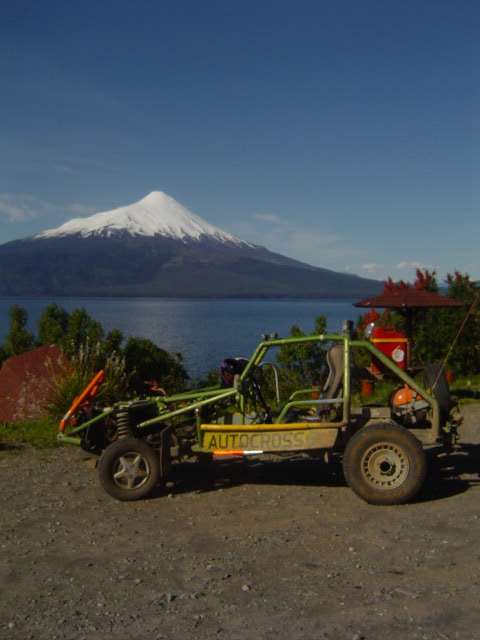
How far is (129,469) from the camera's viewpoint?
7.10m

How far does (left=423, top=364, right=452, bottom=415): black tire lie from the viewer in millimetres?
7367

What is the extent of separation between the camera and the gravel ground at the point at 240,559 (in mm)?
4398

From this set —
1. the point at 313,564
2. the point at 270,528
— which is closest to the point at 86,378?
the point at 270,528

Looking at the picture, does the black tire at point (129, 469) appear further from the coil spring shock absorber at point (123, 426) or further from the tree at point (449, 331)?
the tree at point (449, 331)

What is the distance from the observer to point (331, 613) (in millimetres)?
4500

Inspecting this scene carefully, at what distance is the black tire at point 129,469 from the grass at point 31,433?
2767 millimetres

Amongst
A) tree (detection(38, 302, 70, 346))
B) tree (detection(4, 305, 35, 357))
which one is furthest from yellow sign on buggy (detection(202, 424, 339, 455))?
tree (detection(4, 305, 35, 357))

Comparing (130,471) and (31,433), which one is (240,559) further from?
(31,433)

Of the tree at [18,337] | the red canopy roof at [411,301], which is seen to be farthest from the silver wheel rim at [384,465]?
the tree at [18,337]

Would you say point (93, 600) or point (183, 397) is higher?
point (183, 397)

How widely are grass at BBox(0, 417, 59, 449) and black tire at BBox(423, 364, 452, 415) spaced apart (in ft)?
15.7

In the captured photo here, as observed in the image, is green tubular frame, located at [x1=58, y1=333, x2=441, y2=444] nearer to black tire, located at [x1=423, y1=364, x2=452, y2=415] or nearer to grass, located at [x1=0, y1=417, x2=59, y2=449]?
black tire, located at [x1=423, y1=364, x2=452, y2=415]

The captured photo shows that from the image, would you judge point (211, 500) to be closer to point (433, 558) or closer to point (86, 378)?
point (433, 558)

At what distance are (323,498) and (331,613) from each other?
2.57 m
